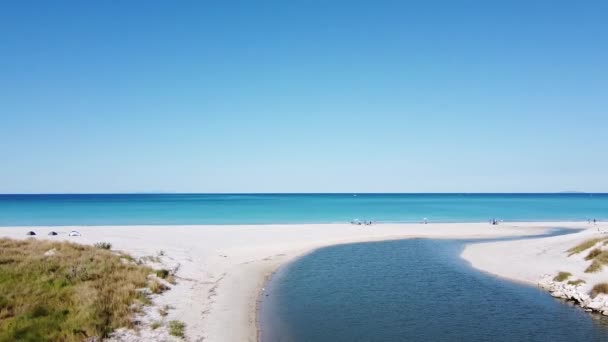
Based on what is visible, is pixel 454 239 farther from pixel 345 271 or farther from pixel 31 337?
pixel 31 337

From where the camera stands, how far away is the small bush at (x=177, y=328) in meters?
15.7

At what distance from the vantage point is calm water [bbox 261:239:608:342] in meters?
17.4

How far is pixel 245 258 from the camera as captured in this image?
117 feet

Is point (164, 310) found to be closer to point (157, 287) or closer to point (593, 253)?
point (157, 287)

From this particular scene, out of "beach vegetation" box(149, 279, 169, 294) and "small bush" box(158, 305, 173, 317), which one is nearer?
"small bush" box(158, 305, 173, 317)

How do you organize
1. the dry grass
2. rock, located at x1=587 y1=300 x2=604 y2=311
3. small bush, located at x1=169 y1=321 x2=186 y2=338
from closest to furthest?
small bush, located at x1=169 y1=321 x2=186 y2=338 < rock, located at x1=587 y1=300 x2=604 y2=311 < the dry grass

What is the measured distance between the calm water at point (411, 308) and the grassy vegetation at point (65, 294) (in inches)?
A: 240

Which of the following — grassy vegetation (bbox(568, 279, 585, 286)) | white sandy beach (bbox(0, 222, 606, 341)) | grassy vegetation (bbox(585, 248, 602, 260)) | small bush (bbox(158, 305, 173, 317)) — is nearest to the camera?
small bush (bbox(158, 305, 173, 317))

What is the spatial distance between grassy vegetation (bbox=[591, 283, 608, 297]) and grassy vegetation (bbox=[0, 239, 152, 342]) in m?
21.7

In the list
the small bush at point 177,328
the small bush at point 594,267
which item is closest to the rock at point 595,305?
the small bush at point 594,267

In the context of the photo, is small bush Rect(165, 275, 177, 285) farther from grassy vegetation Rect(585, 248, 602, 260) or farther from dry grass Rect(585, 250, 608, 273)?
grassy vegetation Rect(585, 248, 602, 260)

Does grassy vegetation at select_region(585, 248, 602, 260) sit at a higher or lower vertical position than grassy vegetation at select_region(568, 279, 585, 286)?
higher

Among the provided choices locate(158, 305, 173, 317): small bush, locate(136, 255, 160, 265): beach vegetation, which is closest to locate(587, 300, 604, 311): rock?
locate(158, 305, 173, 317): small bush

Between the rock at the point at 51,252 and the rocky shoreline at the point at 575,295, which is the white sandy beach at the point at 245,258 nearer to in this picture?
the rocky shoreline at the point at 575,295
